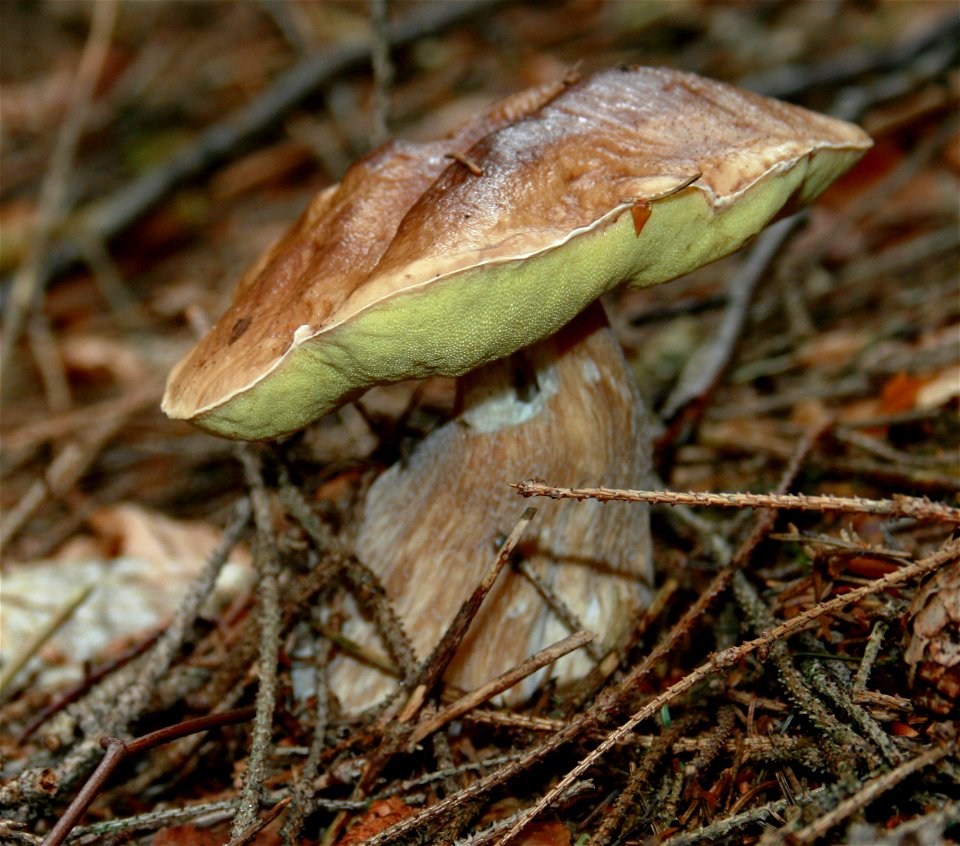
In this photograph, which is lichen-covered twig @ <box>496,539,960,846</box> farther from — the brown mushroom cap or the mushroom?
the brown mushroom cap

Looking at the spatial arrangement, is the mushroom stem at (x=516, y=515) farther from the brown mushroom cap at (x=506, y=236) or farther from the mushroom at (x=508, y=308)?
the brown mushroom cap at (x=506, y=236)

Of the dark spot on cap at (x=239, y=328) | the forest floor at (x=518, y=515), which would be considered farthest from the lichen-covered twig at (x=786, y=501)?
the dark spot on cap at (x=239, y=328)

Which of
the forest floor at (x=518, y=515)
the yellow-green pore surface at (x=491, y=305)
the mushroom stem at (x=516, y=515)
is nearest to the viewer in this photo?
the yellow-green pore surface at (x=491, y=305)

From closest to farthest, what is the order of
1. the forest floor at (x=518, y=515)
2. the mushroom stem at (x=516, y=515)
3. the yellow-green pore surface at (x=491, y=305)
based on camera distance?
the yellow-green pore surface at (x=491, y=305)
the forest floor at (x=518, y=515)
the mushroom stem at (x=516, y=515)

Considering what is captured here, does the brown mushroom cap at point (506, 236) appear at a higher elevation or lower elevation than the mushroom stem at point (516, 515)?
higher

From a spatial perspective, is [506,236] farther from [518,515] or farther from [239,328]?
[518,515]

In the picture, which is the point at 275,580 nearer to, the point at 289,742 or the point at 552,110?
the point at 289,742

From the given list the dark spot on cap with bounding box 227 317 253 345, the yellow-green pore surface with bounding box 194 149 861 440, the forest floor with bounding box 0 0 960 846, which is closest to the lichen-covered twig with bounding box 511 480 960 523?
the forest floor with bounding box 0 0 960 846

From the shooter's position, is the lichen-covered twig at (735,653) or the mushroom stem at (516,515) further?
the mushroom stem at (516,515)
